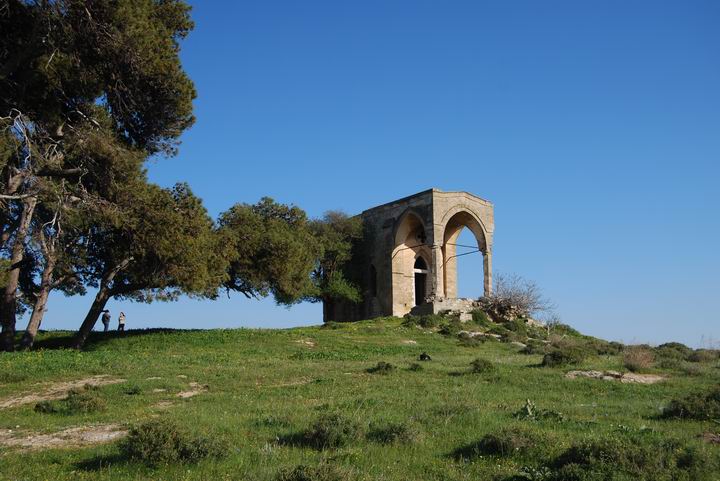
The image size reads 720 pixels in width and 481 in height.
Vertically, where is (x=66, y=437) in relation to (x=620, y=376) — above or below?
below

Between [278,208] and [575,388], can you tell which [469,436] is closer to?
[575,388]

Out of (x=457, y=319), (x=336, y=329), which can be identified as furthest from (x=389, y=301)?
(x=336, y=329)

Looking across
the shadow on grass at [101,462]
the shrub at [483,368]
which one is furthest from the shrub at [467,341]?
the shadow on grass at [101,462]

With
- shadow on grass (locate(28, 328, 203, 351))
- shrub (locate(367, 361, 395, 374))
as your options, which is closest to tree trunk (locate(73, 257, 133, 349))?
shadow on grass (locate(28, 328, 203, 351))

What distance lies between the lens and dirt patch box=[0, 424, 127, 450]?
29.9 ft

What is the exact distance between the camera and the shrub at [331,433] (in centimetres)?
855

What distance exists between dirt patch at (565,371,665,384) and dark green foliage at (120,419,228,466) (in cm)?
997

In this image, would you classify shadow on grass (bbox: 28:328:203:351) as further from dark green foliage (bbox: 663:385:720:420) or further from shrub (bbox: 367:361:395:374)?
dark green foliage (bbox: 663:385:720:420)

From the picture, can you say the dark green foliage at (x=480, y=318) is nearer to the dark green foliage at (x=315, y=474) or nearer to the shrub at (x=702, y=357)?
the shrub at (x=702, y=357)

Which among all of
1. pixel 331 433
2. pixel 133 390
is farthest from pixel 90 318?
pixel 331 433

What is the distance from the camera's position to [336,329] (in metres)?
29.1

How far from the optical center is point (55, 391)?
13.8 meters

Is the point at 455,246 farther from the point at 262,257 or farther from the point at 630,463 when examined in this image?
the point at 630,463

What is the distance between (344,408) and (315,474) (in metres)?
4.28
